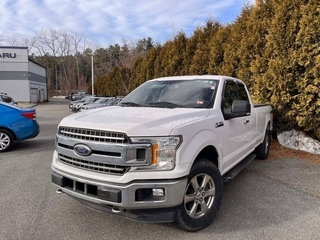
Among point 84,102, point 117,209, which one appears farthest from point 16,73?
point 117,209

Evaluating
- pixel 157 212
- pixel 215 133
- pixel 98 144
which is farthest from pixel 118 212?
pixel 215 133

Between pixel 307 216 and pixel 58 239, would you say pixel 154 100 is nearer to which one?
pixel 58 239

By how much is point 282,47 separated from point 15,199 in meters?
7.26

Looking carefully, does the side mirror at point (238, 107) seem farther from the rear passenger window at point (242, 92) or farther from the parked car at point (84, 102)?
the parked car at point (84, 102)

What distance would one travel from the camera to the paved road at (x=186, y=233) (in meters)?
3.02

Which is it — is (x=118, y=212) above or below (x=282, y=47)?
below

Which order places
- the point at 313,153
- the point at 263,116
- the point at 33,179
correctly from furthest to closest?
1. the point at 313,153
2. the point at 263,116
3. the point at 33,179

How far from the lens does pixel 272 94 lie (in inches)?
286

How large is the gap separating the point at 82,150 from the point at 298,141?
672 cm

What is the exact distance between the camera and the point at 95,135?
2750 mm

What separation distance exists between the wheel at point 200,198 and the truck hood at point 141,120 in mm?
571

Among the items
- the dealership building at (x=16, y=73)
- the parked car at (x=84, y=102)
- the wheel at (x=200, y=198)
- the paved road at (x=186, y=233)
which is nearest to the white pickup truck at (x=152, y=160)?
the wheel at (x=200, y=198)

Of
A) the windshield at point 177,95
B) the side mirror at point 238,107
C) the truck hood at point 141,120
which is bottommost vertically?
the truck hood at point 141,120

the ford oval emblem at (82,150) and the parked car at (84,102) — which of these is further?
the parked car at (84,102)
